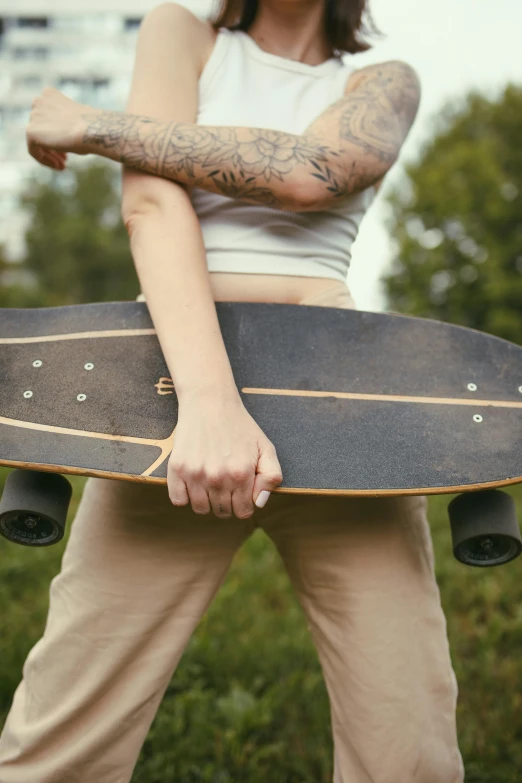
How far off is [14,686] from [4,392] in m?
1.46

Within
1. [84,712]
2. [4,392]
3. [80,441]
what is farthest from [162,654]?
[4,392]

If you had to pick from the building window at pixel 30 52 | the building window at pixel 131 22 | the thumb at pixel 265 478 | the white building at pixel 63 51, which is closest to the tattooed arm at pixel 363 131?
the thumb at pixel 265 478

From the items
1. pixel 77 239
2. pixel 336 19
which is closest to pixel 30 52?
pixel 77 239

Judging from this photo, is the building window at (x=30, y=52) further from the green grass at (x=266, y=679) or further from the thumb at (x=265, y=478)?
the thumb at (x=265, y=478)

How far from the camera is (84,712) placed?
1.31m

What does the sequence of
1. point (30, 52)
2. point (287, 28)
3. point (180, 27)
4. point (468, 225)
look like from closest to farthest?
point (180, 27)
point (287, 28)
point (468, 225)
point (30, 52)

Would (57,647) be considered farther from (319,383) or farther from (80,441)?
(319,383)

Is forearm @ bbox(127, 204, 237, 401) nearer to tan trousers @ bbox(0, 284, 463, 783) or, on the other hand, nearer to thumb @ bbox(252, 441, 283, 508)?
thumb @ bbox(252, 441, 283, 508)

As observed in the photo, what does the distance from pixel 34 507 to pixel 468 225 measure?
2315 cm

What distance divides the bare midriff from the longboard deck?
0.04m

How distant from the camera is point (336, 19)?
1783 millimetres

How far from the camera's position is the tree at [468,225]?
70.6 ft

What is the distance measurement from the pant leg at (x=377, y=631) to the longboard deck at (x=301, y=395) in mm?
141

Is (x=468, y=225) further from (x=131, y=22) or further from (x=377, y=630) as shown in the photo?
(x=131, y=22)
